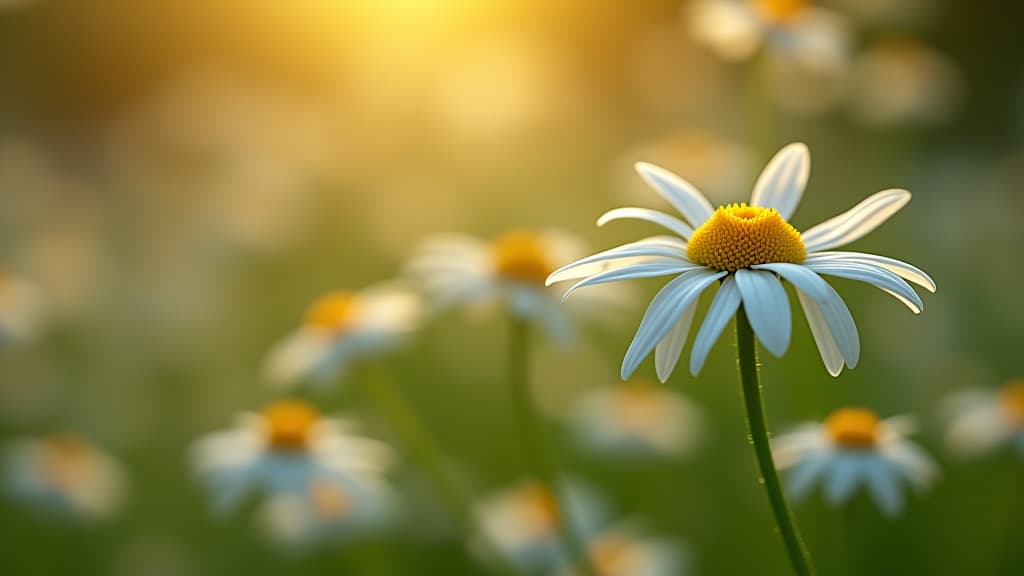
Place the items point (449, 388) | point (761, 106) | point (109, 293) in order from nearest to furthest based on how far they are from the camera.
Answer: point (761, 106), point (449, 388), point (109, 293)

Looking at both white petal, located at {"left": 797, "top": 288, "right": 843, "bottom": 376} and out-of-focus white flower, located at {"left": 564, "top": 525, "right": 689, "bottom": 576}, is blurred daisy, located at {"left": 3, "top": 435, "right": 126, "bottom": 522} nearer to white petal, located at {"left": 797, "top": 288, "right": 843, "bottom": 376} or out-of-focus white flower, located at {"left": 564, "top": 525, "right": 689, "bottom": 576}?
out-of-focus white flower, located at {"left": 564, "top": 525, "right": 689, "bottom": 576}

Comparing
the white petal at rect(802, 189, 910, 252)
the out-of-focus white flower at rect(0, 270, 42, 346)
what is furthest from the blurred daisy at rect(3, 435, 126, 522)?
the white petal at rect(802, 189, 910, 252)

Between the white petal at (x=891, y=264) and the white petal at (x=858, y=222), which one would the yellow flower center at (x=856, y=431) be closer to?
the white petal at (x=858, y=222)

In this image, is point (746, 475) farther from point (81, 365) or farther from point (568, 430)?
point (81, 365)

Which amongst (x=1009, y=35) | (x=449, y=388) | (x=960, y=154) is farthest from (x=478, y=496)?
(x=1009, y=35)

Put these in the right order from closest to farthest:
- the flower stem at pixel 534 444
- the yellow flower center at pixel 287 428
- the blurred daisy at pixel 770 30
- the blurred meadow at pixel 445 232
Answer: the flower stem at pixel 534 444 < the yellow flower center at pixel 287 428 < the blurred daisy at pixel 770 30 < the blurred meadow at pixel 445 232

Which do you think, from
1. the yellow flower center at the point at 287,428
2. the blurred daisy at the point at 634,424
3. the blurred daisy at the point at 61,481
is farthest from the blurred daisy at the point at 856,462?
the blurred daisy at the point at 61,481

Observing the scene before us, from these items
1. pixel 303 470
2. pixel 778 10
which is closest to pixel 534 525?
pixel 303 470
